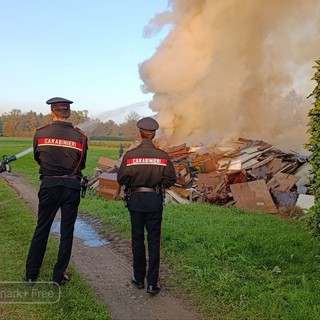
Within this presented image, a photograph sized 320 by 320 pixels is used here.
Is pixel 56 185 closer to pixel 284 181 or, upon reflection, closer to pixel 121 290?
pixel 121 290

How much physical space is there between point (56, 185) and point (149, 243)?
1.41 meters

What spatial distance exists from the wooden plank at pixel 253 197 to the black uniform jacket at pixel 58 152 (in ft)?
22.6

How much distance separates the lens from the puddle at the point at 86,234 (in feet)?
24.3

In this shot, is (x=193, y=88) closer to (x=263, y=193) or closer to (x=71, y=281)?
(x=263, y=193)

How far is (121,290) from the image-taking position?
5090 millimetres

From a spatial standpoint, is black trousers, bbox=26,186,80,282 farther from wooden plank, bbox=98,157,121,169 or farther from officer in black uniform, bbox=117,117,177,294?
wooden plank, bbox=98,157,121,169

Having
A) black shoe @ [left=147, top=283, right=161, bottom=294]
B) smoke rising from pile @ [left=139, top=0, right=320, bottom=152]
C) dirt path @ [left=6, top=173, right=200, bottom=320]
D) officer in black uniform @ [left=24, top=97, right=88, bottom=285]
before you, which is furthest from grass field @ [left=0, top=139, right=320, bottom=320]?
smoke rising from pile @ [left=139, top=0, right=320, bottom=152]

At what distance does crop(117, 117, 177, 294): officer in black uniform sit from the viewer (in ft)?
16.4

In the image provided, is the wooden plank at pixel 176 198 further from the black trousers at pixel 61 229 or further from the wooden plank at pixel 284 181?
the black trousers at pixel 61 229

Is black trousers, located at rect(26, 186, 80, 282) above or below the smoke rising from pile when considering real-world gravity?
below

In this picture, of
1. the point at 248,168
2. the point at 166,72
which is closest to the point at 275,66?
the point at 166,72

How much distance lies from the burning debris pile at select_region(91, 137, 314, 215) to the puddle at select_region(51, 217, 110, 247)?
12.1 feet

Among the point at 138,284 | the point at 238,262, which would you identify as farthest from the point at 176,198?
the point at 138,284

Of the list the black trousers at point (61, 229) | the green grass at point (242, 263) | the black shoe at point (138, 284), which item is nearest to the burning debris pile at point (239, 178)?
the green grass at point (242, 263)
